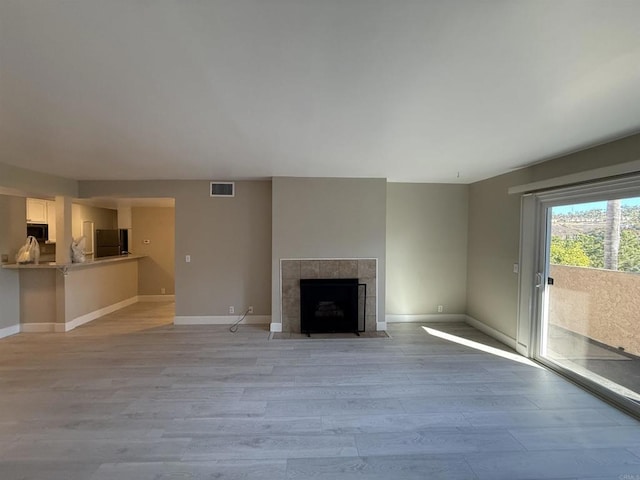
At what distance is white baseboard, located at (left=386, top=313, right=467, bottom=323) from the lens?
5121mm

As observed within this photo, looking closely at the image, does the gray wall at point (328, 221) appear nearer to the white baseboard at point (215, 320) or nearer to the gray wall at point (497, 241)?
the white baseboard at point (215, 320)

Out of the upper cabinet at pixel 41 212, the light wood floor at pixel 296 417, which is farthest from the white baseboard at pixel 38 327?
the upper cabinet at pixel 41 212

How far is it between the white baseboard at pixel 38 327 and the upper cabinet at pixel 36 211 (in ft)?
7.28

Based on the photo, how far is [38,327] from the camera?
4.51m

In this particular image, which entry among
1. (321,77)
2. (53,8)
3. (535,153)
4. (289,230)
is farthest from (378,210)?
(53,8)

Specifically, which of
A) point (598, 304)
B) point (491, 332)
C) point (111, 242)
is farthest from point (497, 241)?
point (111, 242)

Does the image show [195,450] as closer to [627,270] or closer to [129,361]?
[129,361]

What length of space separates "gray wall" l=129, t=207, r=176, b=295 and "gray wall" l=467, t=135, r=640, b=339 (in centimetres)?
659

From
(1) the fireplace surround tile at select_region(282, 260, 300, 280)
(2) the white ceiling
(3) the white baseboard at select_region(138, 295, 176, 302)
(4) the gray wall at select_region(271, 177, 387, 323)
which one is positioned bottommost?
(3) the white baseboard at select_region(138, 295, 176, 302)

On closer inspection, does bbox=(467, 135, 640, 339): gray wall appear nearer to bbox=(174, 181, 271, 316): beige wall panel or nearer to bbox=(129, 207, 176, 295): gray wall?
bbox=(174, 181, 271, 316): beige wall panel

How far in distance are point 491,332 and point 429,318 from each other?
1.00m

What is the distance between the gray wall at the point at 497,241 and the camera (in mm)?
3578

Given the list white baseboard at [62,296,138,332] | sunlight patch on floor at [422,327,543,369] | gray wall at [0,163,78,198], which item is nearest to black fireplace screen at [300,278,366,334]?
sunlight patch on floor at [422,327,543,369]

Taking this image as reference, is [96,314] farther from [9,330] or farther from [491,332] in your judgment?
[491,332]
